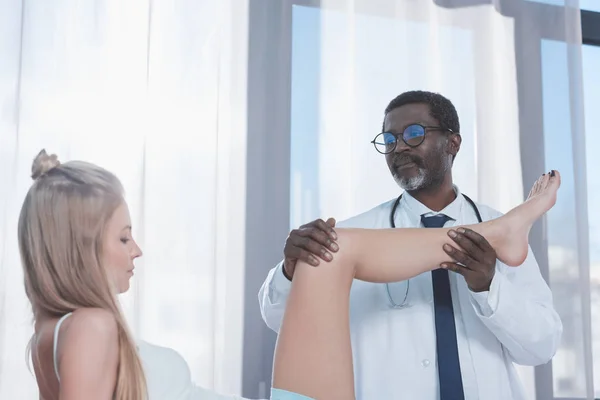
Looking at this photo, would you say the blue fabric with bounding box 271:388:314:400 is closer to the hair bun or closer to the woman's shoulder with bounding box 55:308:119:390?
the woman's shoulder with bounding box 55:308:119:390

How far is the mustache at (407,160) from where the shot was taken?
1.88 meters

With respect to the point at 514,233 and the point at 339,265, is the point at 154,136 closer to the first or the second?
the point at 339,265

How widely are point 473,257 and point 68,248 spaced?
2.85ft

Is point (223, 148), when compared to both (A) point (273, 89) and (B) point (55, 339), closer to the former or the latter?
(A) point (273, 89)

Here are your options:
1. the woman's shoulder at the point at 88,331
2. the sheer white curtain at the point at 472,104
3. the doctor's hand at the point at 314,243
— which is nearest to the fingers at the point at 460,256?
the doctor's hand at the point at 314,243

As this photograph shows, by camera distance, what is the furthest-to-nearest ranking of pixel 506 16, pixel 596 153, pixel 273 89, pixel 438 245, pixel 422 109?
pixel 596 153 → pixel 506 16 → pixel 273 89 → pixel 422 109 → pixel 438 245

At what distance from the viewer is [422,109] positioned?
6.41 ft

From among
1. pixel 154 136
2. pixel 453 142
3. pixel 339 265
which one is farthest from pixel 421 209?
pixel 154 136

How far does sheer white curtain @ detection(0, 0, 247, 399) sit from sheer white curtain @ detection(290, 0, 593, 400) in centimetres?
24

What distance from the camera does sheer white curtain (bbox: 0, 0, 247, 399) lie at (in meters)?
2.03

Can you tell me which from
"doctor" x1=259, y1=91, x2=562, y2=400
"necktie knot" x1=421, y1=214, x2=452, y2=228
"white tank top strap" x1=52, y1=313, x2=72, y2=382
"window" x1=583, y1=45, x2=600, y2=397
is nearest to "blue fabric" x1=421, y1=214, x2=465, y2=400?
"doctor" x1=259, y1=91, x2=562, y2=400

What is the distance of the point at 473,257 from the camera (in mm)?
1612

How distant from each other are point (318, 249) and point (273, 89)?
2.78 feet

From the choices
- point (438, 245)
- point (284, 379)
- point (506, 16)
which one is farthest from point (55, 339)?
point (506, 16)
